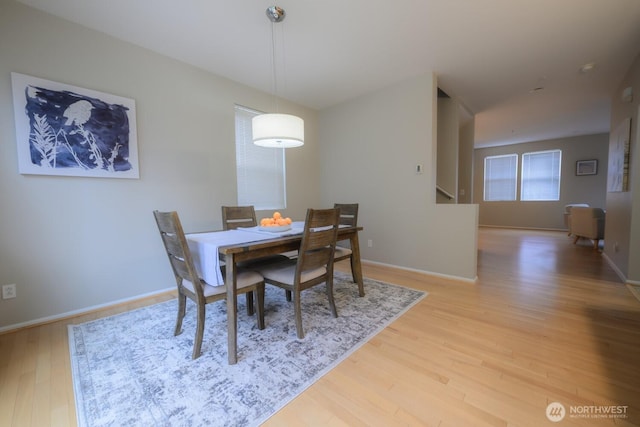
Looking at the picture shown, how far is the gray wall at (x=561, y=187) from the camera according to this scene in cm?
650

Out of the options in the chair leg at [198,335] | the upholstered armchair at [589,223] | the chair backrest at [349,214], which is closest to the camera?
the chair leg at [198,335]

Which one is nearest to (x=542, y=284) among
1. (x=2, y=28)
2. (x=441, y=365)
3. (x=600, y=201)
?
(x=441, y=365)

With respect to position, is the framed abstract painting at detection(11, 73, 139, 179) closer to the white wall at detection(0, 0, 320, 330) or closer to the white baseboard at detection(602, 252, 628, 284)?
the white wall at detection(0, 0, 320, 330)

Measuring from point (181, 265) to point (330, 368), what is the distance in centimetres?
117

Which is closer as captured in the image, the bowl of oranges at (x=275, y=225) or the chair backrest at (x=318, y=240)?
the chair backrest at (x=318, y=240)

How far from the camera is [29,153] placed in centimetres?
200

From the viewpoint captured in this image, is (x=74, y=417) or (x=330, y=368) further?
(x=330, y=368)

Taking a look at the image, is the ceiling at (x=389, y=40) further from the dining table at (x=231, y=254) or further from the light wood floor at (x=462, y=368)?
the light wood floor at (x=462, y=368)

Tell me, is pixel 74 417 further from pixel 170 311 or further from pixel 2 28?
pixel 2 28

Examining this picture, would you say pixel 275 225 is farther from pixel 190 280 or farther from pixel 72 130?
pixel 72 130

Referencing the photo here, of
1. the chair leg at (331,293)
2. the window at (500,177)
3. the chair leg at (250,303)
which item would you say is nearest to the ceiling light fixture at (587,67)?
the chair leg at (331,293)

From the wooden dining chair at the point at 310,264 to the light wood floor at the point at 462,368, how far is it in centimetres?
58

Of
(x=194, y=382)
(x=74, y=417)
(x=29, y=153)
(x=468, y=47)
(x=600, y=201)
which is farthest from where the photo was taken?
(x=600, y=201)

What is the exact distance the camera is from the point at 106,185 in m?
2.38
